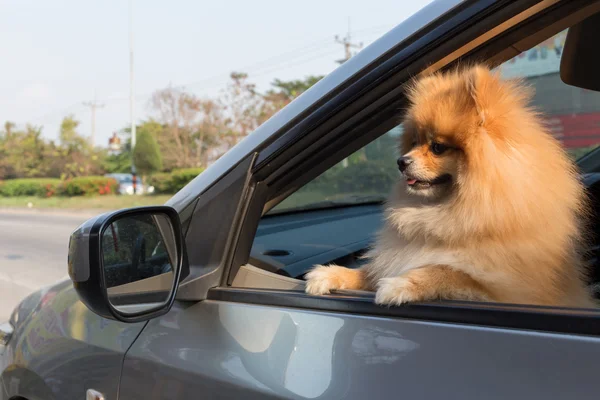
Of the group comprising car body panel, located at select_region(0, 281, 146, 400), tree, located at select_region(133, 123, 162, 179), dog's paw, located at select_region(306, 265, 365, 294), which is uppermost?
tree, located at select_region(133, 123, 162, 179)

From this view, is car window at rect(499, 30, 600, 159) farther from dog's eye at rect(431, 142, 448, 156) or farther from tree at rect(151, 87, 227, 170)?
tree at rect(151, 87, 227, 170)

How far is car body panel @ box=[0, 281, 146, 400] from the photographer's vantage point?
5.89ft

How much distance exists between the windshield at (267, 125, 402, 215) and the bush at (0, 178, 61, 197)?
3358 cm

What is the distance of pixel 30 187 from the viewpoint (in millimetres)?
35500

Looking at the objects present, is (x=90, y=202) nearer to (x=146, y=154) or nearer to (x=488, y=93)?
(x=146, y=154)

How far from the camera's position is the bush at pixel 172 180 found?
1045 inches

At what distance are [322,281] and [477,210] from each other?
48 cm

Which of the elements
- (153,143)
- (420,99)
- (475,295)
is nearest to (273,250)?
(420,99)

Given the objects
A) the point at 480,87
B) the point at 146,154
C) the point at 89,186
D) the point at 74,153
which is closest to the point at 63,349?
the point at 480,87

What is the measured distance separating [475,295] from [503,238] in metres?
0.22

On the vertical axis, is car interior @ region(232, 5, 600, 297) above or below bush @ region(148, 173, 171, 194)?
below

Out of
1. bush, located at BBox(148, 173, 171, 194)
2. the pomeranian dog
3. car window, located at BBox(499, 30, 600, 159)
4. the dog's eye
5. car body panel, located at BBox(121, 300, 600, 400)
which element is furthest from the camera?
bush, located at BBox(148, 173, 171, 194)

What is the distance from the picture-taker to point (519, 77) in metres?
1.80

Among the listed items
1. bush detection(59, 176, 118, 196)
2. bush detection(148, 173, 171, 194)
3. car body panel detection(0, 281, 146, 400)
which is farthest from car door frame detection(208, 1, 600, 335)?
bush detection(59, 176, 118, 196)
